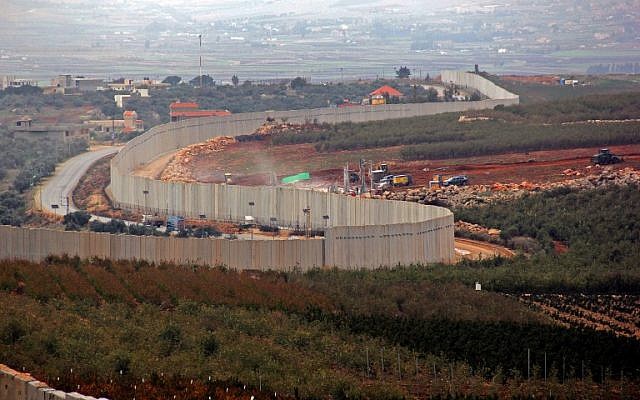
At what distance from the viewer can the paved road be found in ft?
184

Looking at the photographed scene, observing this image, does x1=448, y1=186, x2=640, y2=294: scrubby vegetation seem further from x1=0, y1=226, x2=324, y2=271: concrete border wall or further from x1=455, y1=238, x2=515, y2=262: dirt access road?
x1=0, y1=226, x2=324, y2=271: concrete border wall

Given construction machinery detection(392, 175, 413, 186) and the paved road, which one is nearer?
construction machinery detection(392, 175, 413, 186)

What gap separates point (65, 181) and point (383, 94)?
3560 centimetres

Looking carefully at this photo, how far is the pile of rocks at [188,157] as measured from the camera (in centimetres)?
5962

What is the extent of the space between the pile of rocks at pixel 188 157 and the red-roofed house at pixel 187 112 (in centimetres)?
1533

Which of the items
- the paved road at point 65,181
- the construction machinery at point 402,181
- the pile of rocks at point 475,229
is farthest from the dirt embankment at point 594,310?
the paved road at point 65,181

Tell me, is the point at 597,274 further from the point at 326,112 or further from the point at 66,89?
the point at 66,89

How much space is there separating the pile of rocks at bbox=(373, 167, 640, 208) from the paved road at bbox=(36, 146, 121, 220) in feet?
34.7

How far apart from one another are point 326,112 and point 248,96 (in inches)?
986

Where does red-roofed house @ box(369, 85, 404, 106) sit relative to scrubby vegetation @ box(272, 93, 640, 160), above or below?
below

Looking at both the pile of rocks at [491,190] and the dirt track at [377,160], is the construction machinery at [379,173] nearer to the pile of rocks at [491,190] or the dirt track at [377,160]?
the dirt track at [377,160]

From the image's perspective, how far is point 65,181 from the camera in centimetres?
6450

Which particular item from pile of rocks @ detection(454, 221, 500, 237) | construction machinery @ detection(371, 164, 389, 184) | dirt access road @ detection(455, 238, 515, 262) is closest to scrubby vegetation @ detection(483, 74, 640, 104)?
construction machinery @ detection(371, 164, 389, 184)

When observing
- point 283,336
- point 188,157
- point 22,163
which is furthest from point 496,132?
point 283,336
